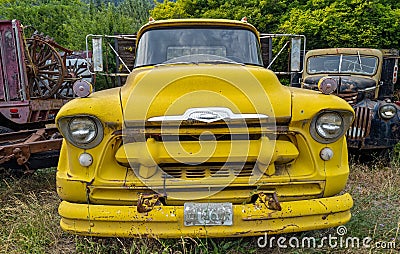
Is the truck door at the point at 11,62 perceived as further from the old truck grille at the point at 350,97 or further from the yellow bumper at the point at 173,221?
the old truck grille at the point at 350,97

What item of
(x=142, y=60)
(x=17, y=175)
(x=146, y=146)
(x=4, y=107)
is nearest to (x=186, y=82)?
(x=146, y=146)

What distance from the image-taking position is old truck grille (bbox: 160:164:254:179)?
2.72 m

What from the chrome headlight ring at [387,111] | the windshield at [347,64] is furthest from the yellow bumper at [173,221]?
the windshield at [347,64]

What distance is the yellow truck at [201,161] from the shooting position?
8.29 ft

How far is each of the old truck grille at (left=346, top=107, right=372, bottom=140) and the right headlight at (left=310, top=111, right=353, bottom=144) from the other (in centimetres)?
287

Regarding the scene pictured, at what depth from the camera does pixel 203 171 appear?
108 inches

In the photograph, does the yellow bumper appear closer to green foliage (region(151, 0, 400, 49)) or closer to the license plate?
the license plate

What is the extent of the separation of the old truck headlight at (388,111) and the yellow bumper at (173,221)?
10.9 ft

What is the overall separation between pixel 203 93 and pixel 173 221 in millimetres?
989

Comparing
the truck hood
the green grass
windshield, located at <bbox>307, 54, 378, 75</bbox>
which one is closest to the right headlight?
the truck hood

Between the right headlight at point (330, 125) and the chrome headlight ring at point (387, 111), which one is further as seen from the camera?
the chrome headlight ring at point (387, 111)

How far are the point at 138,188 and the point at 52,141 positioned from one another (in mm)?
2116

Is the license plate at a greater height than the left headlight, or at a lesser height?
lesser

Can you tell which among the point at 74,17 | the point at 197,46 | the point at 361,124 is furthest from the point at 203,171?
the point at 74,17
